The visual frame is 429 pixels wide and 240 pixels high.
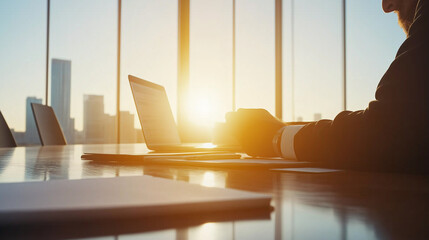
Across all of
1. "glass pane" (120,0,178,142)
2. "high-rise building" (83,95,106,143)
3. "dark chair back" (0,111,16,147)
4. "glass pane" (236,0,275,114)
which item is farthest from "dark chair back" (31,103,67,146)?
"glass pane" (236,0,275,114)

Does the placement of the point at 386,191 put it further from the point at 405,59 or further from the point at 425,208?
the point at 405,59

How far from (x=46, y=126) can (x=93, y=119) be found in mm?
1802

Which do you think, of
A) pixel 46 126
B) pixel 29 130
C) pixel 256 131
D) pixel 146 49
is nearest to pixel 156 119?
pixel 256 131

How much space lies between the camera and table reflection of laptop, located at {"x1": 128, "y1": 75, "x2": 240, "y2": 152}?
4.90 feet

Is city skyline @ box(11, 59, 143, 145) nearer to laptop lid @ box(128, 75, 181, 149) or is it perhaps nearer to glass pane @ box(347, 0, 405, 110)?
laptop lid @ box(128, 75, 181, 149)

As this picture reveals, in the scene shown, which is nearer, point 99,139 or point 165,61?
point 99,139

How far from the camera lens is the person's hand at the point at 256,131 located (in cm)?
107

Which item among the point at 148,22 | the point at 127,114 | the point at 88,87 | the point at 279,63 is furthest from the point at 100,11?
the point at 279,63

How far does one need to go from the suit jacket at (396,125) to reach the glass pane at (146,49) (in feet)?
13.8

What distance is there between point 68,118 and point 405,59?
4286mm

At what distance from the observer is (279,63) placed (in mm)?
5809

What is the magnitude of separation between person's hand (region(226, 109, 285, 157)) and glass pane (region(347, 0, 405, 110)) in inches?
162

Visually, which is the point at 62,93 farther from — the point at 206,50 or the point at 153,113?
the point at 153,113

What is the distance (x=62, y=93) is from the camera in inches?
177
